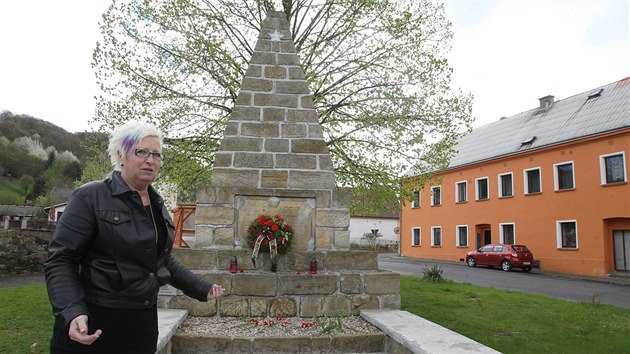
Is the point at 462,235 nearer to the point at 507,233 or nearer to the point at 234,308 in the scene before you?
the point at 507,233

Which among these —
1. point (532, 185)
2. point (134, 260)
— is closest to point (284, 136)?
point (134, 260)

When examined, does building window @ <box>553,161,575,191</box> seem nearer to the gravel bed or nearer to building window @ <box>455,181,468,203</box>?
building window @ <box>455,181,468,203</box>

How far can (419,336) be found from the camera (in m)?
4.30

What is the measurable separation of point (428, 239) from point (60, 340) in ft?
100

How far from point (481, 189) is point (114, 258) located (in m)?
27.1

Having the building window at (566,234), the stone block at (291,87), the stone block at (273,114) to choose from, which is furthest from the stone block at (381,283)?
the building window at (566,234)

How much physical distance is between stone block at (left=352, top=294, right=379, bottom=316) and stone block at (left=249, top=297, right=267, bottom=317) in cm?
118

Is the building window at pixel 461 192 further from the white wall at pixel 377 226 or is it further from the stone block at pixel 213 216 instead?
the stone block at pixel 213 216

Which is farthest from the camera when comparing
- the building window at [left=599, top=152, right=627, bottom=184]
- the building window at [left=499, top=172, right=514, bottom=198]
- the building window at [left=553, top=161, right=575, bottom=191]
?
the building window at [left=499, top=172, right=514, bottom=198]

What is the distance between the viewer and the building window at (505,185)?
24.7 m

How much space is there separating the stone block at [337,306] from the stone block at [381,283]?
34 cm

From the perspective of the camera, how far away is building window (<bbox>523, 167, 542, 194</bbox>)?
2288 cm

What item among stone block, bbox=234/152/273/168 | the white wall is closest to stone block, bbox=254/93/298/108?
stone block, bbox=234/152/273/168

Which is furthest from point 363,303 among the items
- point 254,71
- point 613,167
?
point 613,167
